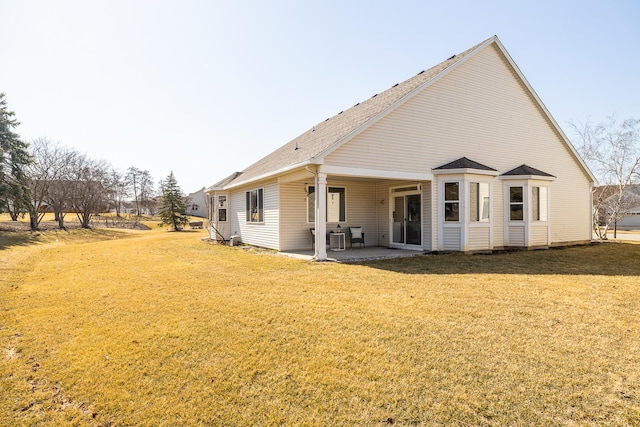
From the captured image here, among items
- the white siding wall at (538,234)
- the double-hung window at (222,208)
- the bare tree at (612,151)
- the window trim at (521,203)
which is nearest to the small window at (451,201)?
the window trim at (521,203)

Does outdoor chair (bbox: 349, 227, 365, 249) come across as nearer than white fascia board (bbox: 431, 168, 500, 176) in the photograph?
No

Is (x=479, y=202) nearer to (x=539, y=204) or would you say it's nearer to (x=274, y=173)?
(x=539, y=204)

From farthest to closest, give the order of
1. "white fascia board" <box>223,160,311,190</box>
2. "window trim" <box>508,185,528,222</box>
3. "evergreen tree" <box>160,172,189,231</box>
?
"evergreen tree" <box>160,172,189,231</box>, "window trim" <box>508,185,528,222</box>, "white fascia board" <box>223,160,311,190</box>

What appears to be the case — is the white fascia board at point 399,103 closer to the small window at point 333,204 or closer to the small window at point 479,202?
the small window at point 333,204

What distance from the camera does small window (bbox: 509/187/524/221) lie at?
1301 cm

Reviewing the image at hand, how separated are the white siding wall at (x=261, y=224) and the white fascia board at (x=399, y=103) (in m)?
3.66

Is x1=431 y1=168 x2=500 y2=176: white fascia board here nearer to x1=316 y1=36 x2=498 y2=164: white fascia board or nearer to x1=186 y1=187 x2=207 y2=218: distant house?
x1=316 y1=36 x2=498 y2=164: white fascia board

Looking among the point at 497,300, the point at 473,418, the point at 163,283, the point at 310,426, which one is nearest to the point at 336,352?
the point at 310,426

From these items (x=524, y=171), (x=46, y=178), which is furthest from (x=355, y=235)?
(x=46, y=178)

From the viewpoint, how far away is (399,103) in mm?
11164

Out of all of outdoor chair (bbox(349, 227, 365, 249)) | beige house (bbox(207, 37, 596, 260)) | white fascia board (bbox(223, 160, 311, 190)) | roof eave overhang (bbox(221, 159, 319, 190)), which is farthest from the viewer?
outdoor chair (bbox(349, 227, 365, 249))

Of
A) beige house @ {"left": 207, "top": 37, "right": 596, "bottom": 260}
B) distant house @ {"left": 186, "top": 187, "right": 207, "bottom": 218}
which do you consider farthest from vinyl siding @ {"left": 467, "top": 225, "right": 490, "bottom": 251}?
distant house @ {"left": 186, "top": 187, "right": 207, "bottom": 218}

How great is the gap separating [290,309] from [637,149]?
24.5 meters

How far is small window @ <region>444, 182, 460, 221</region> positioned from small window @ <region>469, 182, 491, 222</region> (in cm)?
47
